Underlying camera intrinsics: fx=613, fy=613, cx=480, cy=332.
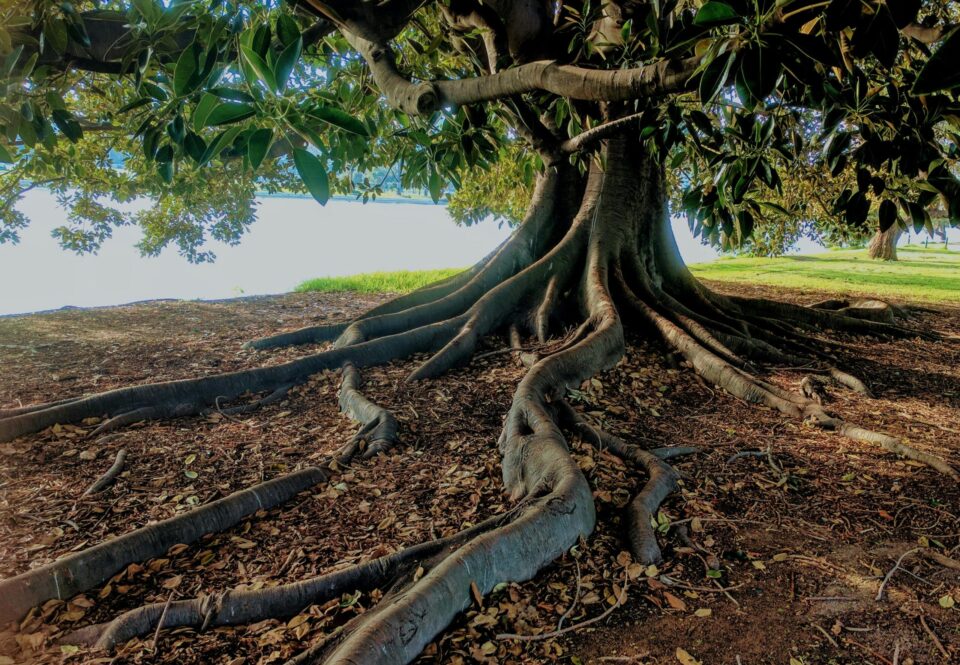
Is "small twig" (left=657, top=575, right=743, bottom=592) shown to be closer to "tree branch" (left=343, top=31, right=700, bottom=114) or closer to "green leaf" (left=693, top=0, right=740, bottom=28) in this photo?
"tree branch" (left=343, top=31, right=700, bottom=114)

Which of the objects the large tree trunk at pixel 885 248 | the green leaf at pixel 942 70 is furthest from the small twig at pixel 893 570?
the large tree trunk at pixel 885 248

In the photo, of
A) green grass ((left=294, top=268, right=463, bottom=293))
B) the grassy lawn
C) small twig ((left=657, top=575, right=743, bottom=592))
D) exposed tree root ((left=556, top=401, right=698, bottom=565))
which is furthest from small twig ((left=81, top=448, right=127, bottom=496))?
the grassy lawn

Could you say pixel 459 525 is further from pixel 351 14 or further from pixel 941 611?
pixel 351 14

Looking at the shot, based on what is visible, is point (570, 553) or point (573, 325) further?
point (573, 325)

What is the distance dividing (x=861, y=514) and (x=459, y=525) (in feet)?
6.98

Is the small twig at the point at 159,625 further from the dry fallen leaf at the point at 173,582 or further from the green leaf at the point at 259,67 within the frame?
the green leaf at the point at 259,67

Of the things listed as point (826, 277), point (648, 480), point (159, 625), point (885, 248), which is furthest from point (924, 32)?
point (885, 248)

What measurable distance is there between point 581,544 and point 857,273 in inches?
591

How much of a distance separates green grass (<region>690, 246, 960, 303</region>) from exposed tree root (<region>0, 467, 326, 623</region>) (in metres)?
11.1

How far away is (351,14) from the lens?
112 inches

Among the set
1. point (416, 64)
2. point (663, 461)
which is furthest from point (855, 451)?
point (416, 64)

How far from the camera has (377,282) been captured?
13.0 meters

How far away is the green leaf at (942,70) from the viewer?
1487mm

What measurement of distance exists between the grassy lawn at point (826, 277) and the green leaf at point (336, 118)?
34.5ft
